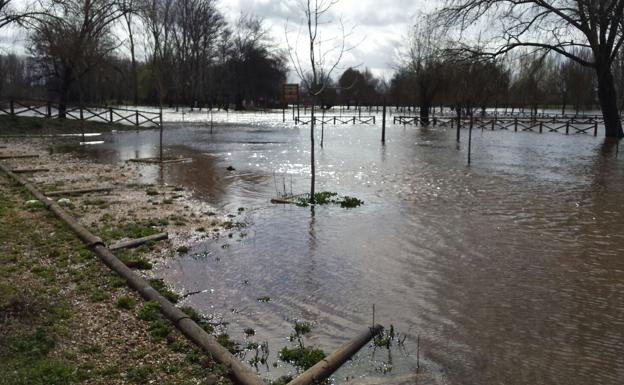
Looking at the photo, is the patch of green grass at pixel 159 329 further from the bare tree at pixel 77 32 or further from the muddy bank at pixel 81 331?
the bare tree at pixel 77 32

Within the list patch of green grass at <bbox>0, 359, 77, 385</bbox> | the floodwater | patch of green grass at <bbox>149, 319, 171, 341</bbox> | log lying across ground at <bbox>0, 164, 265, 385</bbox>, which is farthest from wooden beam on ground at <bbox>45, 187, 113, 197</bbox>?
patch of green grass at <bbox>0, 359, 77, 385</bbox>

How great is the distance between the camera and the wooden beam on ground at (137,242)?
276 inches

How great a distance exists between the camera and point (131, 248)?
23.2 feet

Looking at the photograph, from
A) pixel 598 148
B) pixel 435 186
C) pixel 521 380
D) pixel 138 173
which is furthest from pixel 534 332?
pixel 598 148

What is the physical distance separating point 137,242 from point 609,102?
98.5 ft

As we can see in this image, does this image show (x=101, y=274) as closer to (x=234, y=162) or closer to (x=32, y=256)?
(x=32, y=256)

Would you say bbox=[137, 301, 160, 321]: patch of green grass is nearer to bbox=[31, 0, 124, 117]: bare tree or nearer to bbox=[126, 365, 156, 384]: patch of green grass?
bbox=[126, 365, 156, 384]: patch of green grass

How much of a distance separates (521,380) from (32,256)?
548 cm

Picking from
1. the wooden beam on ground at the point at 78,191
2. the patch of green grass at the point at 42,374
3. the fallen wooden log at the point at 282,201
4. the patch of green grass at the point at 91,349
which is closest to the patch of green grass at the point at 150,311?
the patch of green grass at the point at 91,349

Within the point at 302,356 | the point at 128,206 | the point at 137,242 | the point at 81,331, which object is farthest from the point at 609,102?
the point at 81,331

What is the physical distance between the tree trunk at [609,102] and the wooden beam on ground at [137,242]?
89.1 ft

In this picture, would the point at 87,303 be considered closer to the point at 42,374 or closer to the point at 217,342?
the point at 42,374

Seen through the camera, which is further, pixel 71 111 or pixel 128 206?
pixel 71 111

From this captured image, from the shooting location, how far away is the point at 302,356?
4.19 m
